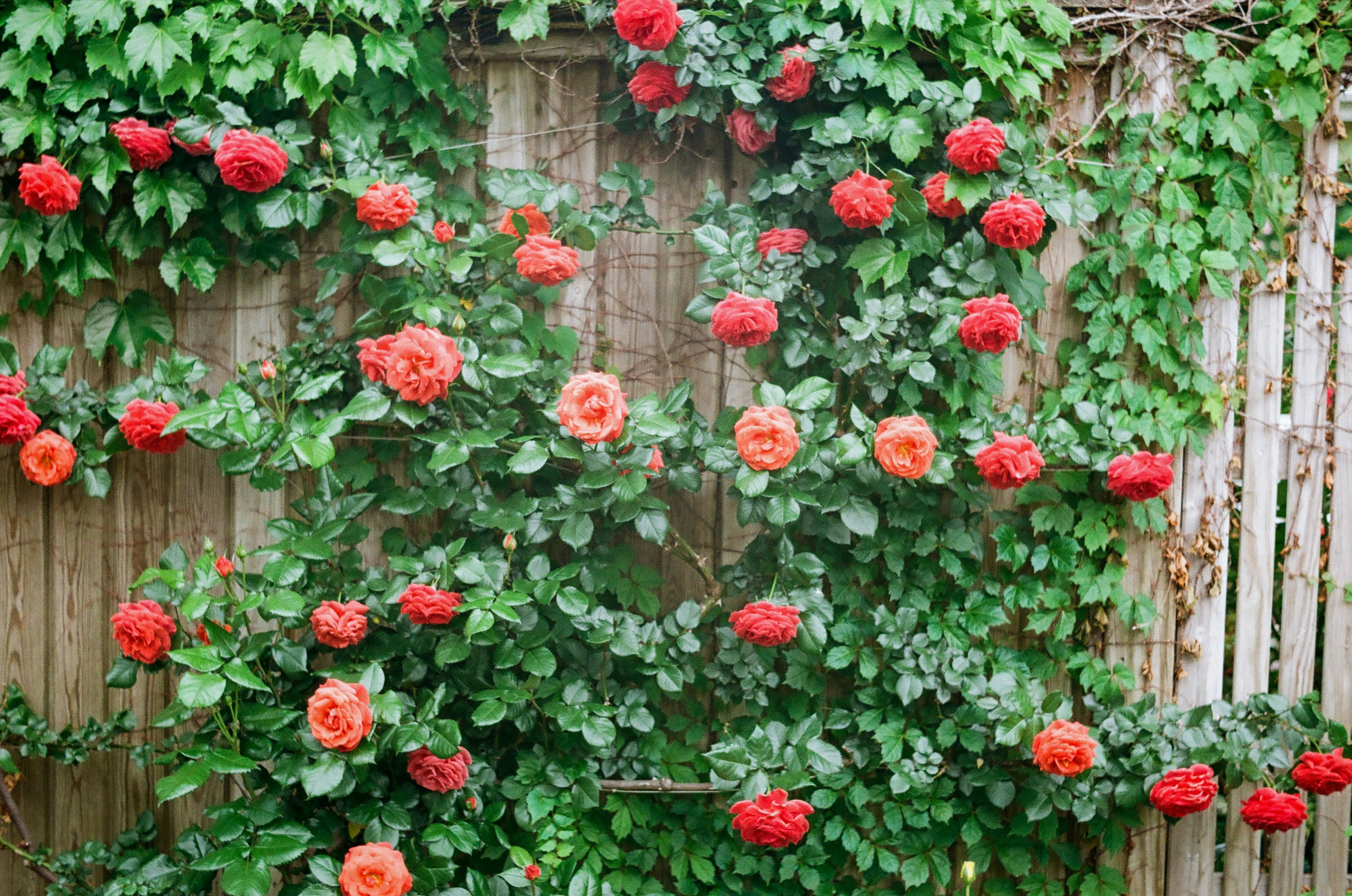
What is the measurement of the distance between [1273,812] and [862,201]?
1.63 meters

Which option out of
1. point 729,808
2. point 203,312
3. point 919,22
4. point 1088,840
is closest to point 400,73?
point 203,312

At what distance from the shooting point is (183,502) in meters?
2.22

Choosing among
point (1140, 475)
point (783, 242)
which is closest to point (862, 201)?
point (783, 242)

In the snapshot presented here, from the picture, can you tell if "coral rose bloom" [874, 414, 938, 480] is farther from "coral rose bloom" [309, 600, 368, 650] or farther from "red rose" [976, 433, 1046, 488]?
"coral rose bloom" [309, 600, 368, 650]

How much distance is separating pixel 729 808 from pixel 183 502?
148 centimetres

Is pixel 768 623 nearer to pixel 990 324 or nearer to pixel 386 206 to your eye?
pixel 990 324

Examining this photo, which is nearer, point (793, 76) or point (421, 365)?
point (421, 365)

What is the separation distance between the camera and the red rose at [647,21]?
6.16ft

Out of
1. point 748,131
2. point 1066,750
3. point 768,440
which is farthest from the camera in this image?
point 748,131

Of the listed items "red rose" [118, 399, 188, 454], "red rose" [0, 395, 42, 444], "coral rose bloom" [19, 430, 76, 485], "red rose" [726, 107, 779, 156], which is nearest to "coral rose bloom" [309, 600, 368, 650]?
"red rose" [118, 399, 188, 454]

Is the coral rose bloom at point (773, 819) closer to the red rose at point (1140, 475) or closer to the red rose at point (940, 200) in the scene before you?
the red rose at point (1140, 475)

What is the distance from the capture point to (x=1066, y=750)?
196cm

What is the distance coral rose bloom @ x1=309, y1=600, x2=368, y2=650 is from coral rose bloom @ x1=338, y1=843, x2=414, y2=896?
1.31ft

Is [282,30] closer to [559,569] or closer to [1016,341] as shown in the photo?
[559,569]
